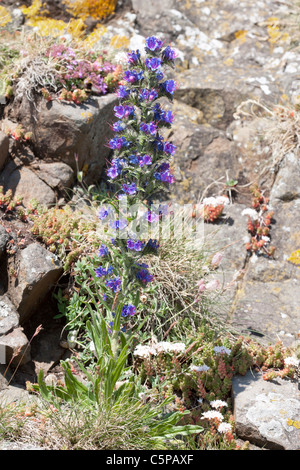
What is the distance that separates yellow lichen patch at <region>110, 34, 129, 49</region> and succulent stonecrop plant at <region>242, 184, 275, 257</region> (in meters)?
2.60

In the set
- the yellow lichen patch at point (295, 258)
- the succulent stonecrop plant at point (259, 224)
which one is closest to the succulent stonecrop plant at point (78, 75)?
the succulent stonecrop plant at point (259, 224)

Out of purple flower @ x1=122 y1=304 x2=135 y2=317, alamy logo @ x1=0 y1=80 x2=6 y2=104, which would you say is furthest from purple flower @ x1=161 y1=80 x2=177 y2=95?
alamy logo @ x1=0 y1=80 x2=6 y2=104

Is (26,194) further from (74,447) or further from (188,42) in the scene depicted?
(188,42)

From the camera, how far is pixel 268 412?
377cm

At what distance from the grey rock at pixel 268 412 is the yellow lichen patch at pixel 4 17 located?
5061 millimetres

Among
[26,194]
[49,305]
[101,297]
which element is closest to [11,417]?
[101,297]

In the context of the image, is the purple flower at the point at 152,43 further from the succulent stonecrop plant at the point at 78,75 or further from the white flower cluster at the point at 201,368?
the white flower cluster at the point at 201,368

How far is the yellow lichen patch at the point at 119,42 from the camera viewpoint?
6684mm

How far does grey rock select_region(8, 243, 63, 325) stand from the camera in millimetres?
4277

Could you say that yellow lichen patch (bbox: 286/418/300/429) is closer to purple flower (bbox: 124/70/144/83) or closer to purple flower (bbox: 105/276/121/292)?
purple flower (bbox: 105/276/121/292)

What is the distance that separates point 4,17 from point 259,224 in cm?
410

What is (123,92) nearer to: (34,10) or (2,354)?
(2,354)

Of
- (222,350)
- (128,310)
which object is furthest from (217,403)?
(128,310)

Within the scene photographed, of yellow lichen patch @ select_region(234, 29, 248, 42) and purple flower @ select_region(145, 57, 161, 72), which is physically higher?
A: purple flower @ select_region(145, 57, 161, 72)
